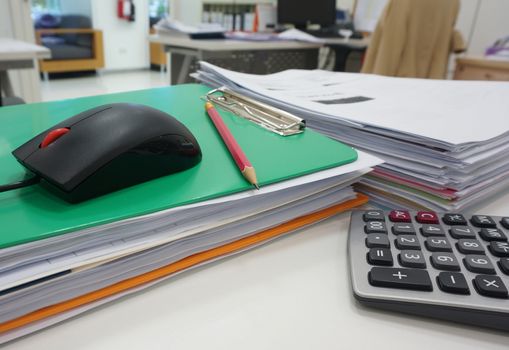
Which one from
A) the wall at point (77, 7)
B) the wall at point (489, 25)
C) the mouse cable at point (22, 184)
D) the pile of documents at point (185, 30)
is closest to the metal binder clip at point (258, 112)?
the mouse cable at point (22, 184)

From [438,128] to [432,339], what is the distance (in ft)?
0.77

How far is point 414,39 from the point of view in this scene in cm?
202

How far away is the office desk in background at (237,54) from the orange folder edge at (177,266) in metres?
1.59

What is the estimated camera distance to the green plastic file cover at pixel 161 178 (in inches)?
9.7

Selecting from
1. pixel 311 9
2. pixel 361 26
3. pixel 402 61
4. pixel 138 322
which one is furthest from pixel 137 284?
pixel 361 26

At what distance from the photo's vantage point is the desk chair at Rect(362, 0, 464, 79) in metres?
1.95

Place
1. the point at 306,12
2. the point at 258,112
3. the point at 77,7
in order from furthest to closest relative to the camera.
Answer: the point at 77,7
the point at 306,12
the point at 258,112

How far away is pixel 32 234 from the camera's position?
0.22 m

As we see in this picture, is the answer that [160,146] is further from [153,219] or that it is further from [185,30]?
[185,30]

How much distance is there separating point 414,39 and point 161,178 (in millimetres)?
2081

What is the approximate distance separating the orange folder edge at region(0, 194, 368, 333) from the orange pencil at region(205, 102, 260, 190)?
52 millimetres

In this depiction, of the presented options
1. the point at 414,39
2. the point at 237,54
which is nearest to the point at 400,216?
the point at 237,54

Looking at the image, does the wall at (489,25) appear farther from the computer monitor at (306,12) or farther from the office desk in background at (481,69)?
the computer monitor at (306,12)

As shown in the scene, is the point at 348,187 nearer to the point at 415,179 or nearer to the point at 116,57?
the point at 415,179
